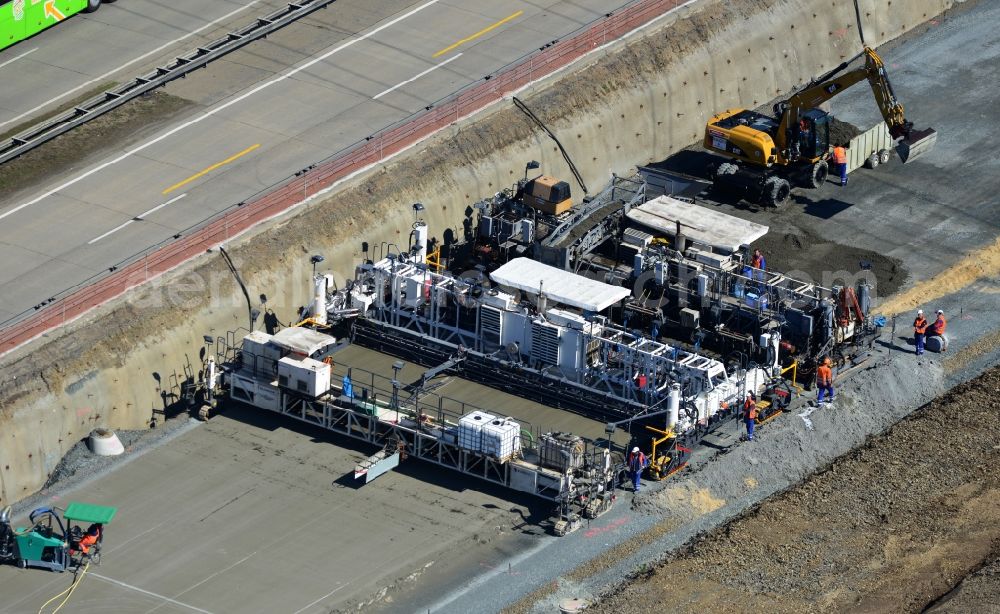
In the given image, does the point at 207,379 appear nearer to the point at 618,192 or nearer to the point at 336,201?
the point at 336,201

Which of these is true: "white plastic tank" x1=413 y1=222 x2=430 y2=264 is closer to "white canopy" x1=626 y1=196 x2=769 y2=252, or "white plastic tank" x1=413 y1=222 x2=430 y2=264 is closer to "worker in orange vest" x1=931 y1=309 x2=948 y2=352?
"white canopy" x1=626 y1=196 x2=769 y2=252

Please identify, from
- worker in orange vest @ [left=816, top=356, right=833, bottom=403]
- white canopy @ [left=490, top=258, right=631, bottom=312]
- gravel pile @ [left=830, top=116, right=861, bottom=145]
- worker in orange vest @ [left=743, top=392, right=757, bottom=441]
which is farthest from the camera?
gravel pile @ [left=830, top=116, right=861, bottom=145]

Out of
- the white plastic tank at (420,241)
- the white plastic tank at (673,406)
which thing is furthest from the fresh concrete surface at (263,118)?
the white plastic tank at (673,406)

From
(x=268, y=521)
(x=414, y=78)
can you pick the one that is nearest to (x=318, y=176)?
(x=414, y=78)

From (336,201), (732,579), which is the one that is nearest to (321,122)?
(336,201)

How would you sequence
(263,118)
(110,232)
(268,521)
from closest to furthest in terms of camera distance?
(268,521)
(110,232)
(263,118)

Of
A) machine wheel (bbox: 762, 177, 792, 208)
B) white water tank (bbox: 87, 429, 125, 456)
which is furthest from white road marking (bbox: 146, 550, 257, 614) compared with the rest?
machine wheel (bbox: 762, 177, 792, 208)

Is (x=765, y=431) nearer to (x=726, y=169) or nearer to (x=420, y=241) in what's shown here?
(x=420, y=241)
